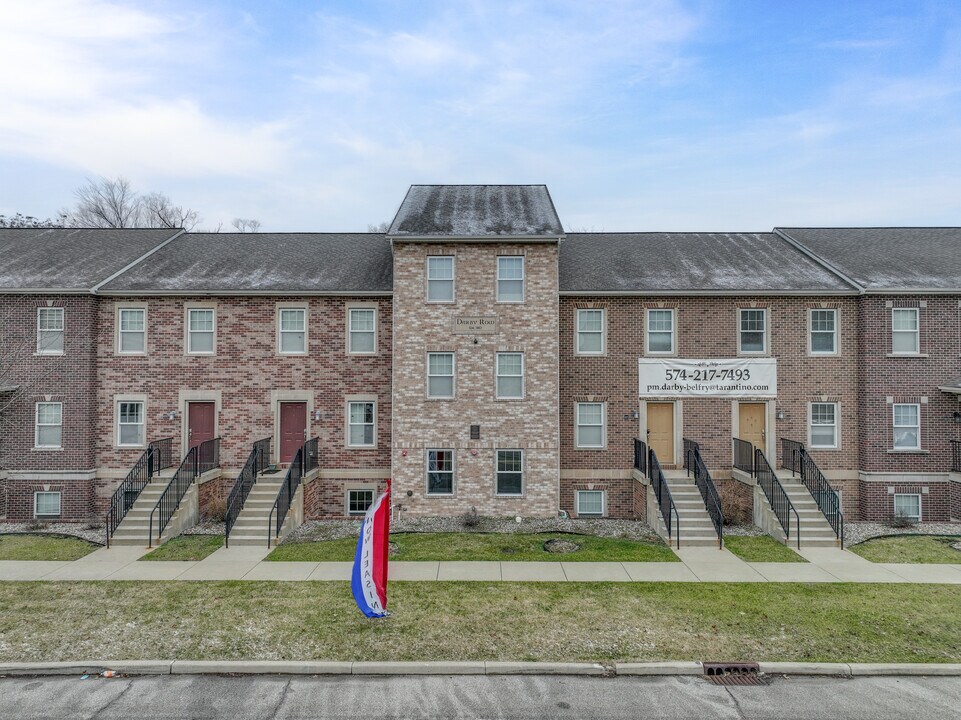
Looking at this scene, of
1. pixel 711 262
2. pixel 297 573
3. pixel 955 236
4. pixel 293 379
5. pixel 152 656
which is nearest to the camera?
pixel 152 656

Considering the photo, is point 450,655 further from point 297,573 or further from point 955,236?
point 955,236

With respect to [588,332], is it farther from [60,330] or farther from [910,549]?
[60,330]

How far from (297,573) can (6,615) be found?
15.5 ft

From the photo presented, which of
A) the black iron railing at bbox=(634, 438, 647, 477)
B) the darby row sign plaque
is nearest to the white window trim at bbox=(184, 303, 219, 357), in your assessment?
the darby row sign plaque

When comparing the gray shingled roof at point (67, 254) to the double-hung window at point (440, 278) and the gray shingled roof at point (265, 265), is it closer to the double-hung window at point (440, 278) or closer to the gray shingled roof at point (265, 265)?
the gray shingled roof at point (265, 265)

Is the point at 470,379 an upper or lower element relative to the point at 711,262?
lower

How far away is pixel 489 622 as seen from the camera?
9.41m

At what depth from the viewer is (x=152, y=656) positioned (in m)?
8.32

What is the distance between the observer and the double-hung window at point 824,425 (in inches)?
684

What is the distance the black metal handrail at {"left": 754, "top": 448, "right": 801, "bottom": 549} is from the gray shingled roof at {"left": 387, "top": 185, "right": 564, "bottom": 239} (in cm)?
852

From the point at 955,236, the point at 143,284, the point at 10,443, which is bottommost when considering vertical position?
the point at 10,443

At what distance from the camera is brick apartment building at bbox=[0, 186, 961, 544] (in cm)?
1658

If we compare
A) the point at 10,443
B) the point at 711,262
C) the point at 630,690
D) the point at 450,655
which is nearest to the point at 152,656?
the point at 450,655

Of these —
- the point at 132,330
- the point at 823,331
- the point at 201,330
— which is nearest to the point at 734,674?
the point at 823,331
